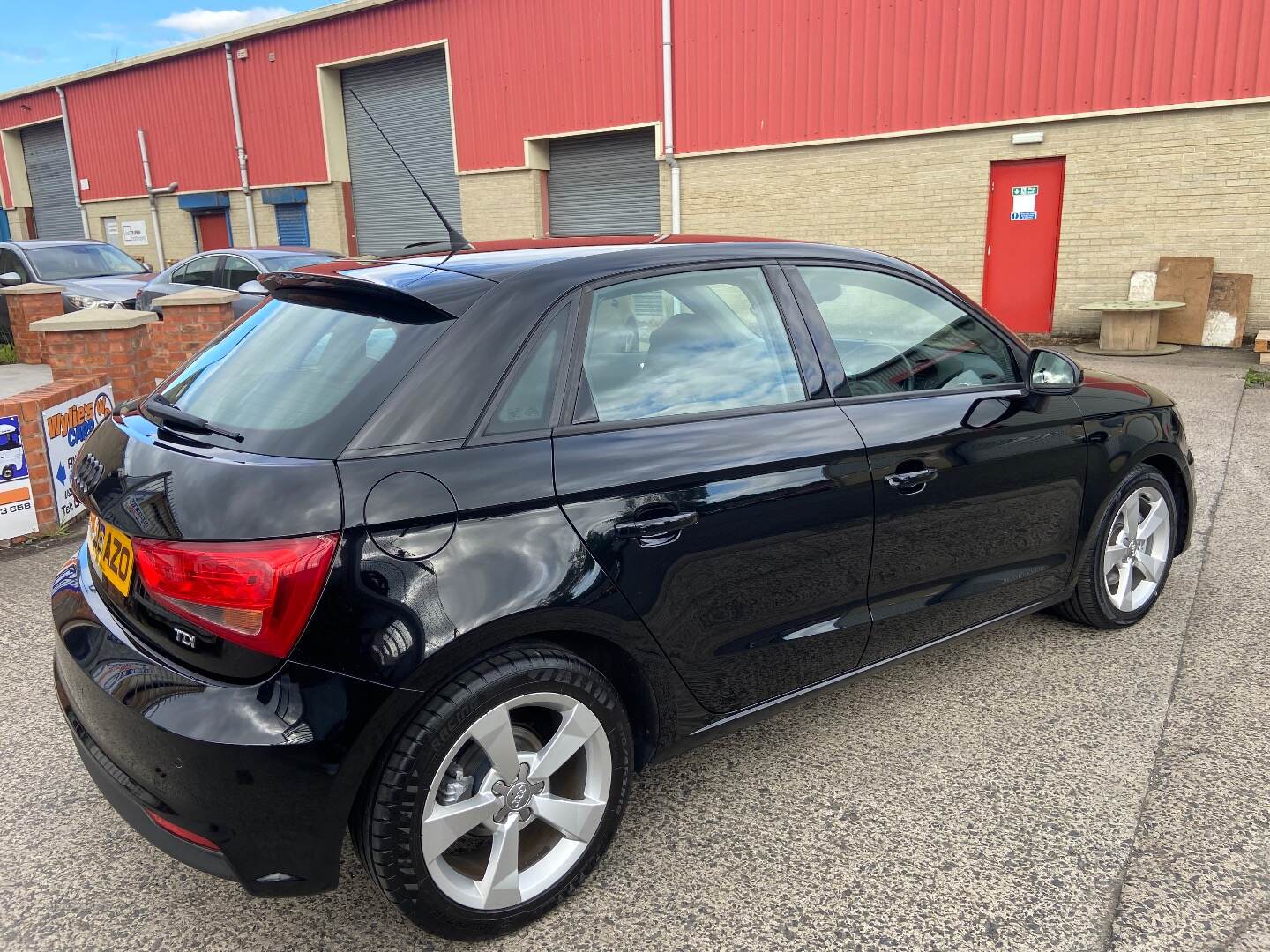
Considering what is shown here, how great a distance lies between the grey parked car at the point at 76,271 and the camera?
11789mm

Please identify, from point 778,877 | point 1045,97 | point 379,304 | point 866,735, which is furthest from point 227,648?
point 1045,97

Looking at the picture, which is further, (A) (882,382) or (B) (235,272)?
(B) (235,272)

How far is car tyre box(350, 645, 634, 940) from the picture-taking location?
205 cm

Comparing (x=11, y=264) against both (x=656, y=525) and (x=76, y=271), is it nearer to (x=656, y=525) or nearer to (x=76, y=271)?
(x=76, y=271)

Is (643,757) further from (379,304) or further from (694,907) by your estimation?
(379,304)

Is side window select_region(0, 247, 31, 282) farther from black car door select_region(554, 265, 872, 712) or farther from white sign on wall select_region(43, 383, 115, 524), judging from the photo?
black car door select_region(554, 265, 872, 712)

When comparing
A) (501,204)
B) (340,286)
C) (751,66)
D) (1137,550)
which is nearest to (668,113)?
(751,66)

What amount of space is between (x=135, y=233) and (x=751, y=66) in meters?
A: 20.8

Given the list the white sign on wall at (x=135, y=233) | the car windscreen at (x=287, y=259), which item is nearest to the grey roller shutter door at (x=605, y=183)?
the car windscreen at (x=287, y=259)

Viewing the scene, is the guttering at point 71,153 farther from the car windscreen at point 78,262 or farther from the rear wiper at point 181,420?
the rear wiper at point 181,420

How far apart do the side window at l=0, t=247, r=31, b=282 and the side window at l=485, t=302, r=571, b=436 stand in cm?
1289

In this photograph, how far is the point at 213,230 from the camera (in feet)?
82.4

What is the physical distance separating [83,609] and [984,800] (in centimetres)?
258

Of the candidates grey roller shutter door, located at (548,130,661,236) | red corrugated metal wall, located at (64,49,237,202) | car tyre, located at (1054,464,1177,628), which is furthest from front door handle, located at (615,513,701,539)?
red corrugated metal wall, located at (64,49,237,202)
